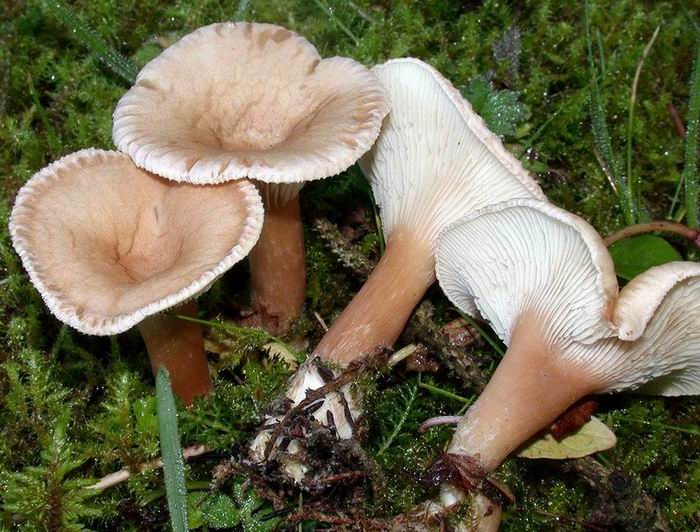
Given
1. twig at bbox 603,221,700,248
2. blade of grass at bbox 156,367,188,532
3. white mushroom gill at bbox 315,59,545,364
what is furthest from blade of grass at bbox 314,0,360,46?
blade of grass at bbox 156,367,188,532

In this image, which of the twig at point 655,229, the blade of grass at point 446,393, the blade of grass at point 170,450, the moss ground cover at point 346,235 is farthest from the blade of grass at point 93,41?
the twig at point 655,229

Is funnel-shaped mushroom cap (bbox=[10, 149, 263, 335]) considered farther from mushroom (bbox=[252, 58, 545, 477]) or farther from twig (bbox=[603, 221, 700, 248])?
twig (bbox=[603, 221, 700, 248])

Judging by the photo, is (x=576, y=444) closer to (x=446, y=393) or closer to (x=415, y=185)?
(x=446, y=393)

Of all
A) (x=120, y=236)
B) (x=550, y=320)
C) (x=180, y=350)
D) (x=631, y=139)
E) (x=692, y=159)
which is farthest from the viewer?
(x=631, y=139)

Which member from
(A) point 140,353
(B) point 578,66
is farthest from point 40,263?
(B) point 578,66

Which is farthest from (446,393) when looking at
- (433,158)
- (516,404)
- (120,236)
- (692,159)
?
(692,159)

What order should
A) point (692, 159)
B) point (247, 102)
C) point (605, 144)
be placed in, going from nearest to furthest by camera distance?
point (247, 102) → point (692, 159) → point (605, 144)
